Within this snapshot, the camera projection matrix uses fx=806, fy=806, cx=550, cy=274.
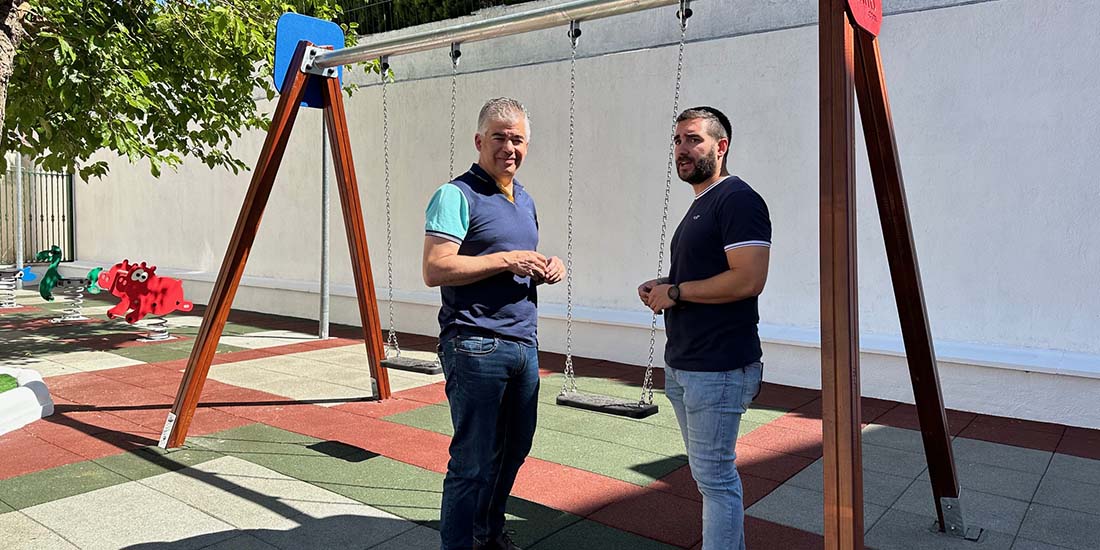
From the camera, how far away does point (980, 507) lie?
407 cm

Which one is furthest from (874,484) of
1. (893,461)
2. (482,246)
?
(482,246)

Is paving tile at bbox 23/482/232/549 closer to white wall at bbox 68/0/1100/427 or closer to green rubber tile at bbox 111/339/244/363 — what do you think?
green rubber tile at bbox 111/339/244/363

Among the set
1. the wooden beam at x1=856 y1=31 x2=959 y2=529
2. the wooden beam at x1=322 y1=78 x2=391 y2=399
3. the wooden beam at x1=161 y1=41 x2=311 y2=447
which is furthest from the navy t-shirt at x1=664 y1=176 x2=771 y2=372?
the wooden beam at x1=322 y1=78 x2=391 y2=399

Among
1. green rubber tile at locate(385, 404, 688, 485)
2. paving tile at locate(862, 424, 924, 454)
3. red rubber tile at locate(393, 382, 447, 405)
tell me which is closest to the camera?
green rubber tile at locate(385, 404, 688, 485)

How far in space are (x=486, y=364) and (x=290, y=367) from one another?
5322mm

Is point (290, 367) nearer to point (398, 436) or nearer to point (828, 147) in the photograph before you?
point (398, 436)

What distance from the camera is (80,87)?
6.12 m

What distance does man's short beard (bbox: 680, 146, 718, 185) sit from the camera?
9.04 feet

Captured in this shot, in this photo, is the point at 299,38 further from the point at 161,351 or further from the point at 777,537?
the point at 161,351

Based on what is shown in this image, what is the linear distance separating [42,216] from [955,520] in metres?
17.8

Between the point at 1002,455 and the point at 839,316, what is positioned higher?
the point at 839,316

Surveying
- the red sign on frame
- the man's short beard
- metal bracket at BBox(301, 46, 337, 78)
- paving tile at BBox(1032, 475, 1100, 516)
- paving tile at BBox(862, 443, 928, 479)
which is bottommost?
paving tile at BBox(1032, 475, 1100, 516)

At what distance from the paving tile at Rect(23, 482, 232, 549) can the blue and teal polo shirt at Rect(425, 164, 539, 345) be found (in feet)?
5.24

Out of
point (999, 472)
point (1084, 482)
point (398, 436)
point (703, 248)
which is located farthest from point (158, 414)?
point (1084, 482)
